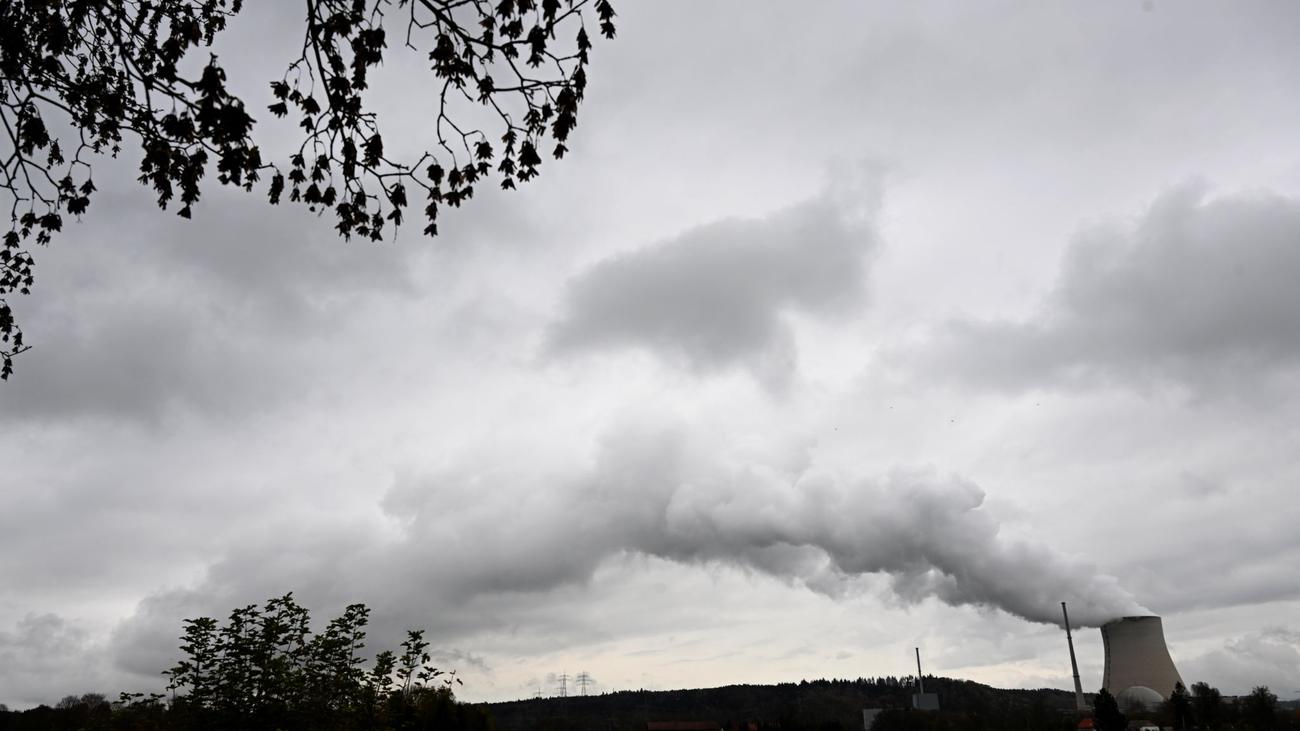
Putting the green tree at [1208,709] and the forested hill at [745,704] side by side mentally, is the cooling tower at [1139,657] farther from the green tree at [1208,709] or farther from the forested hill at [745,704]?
the forested hill at [745,704]

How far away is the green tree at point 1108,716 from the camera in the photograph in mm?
65750

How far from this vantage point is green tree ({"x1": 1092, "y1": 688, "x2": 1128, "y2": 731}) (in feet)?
216

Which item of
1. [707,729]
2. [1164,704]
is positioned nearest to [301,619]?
[1164,704]

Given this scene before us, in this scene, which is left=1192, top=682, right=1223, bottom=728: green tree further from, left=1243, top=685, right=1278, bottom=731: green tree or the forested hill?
the forested hill

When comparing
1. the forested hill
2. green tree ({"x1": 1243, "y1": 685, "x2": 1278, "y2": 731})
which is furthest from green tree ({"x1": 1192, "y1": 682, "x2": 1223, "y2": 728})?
the forested hill

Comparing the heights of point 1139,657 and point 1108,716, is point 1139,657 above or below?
above

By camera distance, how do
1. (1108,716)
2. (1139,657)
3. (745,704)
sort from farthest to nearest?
(745,704), (1139,657), (1108,716)

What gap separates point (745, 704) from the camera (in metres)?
169

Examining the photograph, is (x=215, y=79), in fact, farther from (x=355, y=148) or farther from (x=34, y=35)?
(x=34, y=35)

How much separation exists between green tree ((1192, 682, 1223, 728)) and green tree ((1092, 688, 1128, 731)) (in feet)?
32.1

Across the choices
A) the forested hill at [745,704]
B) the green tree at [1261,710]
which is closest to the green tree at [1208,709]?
the green tree at [1261,710]

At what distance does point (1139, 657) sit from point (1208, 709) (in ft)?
51.3

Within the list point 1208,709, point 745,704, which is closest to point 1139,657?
point 1208,709

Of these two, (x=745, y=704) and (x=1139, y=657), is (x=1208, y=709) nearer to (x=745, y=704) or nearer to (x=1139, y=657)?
(x=1139, y=657)
